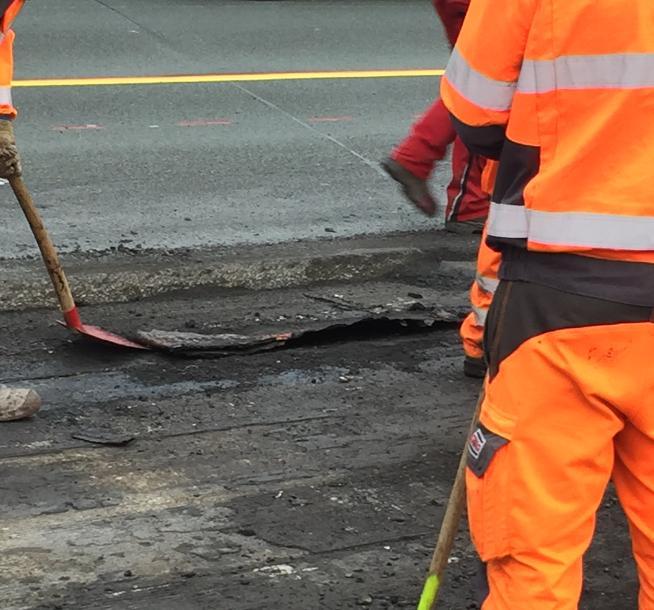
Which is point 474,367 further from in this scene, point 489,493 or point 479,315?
point 489,493

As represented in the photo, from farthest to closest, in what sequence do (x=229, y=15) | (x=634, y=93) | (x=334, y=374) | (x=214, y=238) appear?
(x=229, y=15), (x=214, y=238), (x=334, y=374), (x=634, y=93)

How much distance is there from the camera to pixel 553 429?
2520 millimetres

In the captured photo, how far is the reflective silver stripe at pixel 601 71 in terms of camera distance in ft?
7.98

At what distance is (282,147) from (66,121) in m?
1.48

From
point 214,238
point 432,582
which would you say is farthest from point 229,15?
point 432,582

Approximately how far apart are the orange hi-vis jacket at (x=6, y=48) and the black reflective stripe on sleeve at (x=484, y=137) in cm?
204

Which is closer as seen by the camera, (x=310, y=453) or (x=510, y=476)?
(x=510, y=476)

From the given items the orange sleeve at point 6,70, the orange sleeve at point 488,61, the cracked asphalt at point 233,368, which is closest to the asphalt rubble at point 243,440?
the cracked asphalt at point 233,368

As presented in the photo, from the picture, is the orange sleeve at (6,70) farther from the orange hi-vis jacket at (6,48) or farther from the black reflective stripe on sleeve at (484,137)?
the black reflective stripe on sleeve at (484,137)

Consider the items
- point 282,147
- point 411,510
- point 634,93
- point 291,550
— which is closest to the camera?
point 634,93

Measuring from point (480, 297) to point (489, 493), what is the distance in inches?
88.2

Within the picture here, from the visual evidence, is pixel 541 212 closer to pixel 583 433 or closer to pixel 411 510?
pixel 583 433

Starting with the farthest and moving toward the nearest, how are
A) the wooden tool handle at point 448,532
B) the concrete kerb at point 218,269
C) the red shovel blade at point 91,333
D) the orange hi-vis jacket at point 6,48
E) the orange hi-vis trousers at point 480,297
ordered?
1. the concrete kerb at point 218,269
2. the red shovel blade at point 91,333
3. the orange hi-vis trousers at point 480,297
4. the orange hi-vis jacket at point 6,48
5. the wooden tool handle at point 448,532

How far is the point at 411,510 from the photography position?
3.88m
